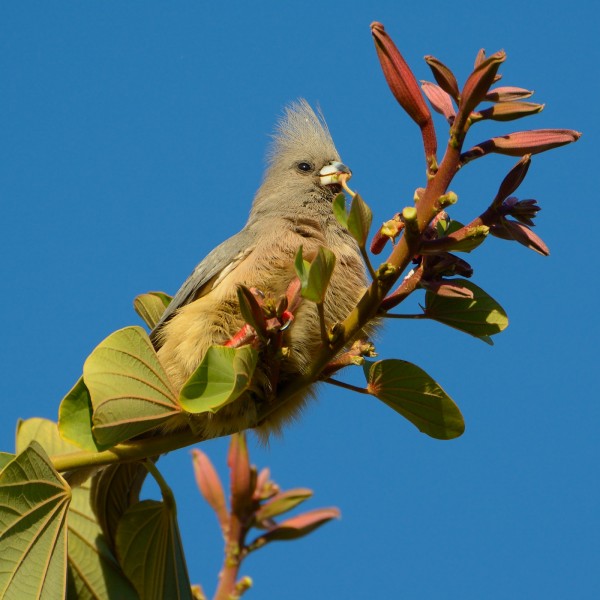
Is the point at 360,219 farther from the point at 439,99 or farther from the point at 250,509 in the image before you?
the point at 250,509

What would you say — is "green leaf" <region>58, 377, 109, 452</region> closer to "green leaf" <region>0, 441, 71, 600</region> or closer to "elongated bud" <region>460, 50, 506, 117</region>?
"green leaf" <region>0, 441, 71, 600</region>

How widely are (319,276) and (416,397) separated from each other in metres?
0.52

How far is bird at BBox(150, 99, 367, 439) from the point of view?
2.75m

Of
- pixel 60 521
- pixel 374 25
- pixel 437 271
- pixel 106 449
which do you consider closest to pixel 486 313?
pixel 437 271

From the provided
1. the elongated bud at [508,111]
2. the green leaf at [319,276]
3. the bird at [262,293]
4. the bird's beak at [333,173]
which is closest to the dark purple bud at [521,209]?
the elongated bud at [508,111]

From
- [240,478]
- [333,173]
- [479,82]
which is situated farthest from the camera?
[333,173]

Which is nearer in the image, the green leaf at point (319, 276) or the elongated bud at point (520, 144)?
the elongated bud at point (520, 144)

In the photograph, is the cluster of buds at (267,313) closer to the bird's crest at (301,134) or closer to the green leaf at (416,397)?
the green leaf at (416,397)

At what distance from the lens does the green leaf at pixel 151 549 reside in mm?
2881

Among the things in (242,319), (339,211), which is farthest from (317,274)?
(242,319)

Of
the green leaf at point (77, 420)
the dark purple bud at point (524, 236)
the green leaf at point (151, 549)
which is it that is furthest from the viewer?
the green leaf at point (151, 549)

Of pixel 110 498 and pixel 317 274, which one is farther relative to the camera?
pixel 110 498

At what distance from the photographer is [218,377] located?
2.23 m

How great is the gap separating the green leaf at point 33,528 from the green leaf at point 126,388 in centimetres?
23
